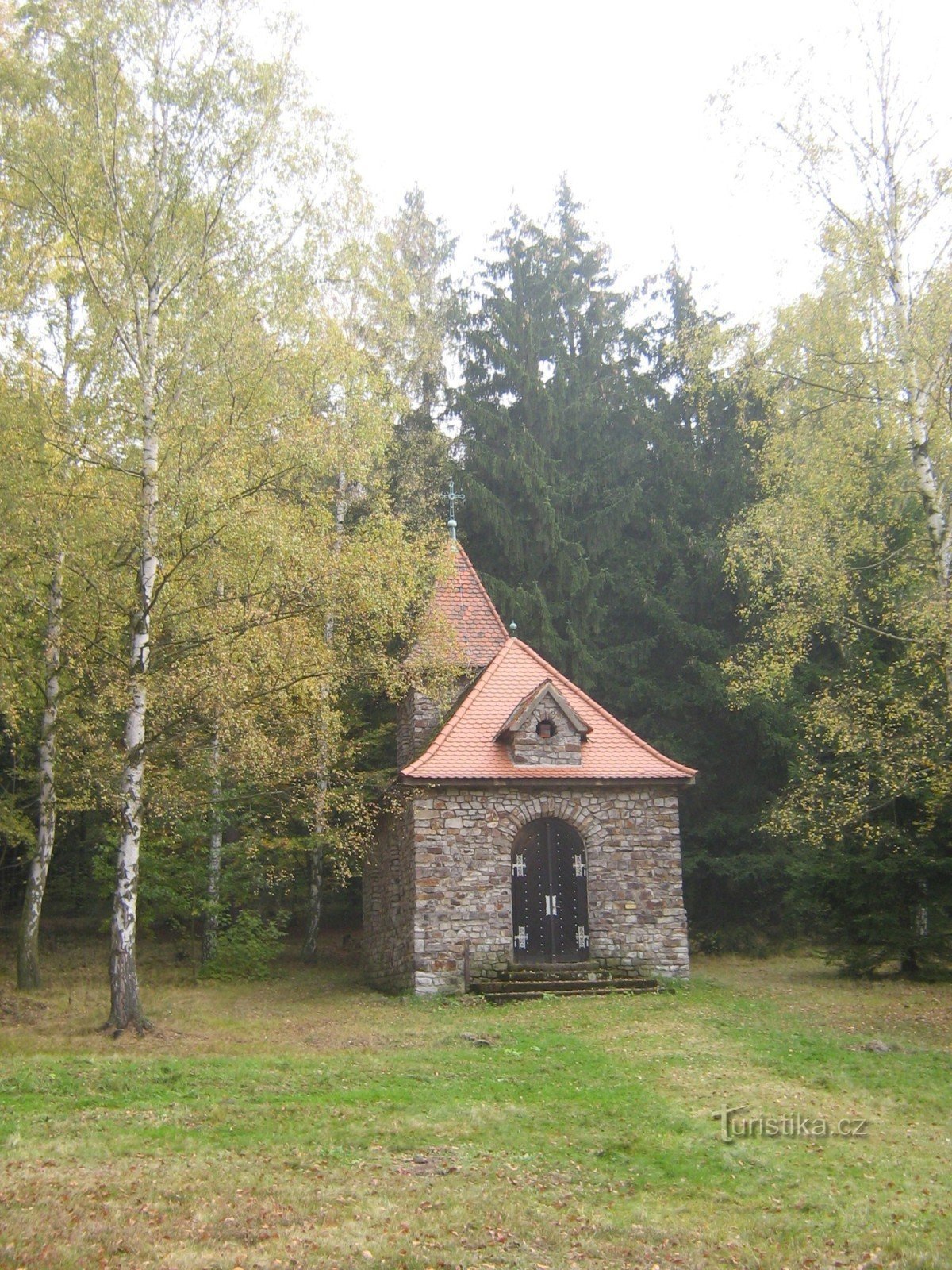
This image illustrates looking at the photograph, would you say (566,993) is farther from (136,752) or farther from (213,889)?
(136,752)

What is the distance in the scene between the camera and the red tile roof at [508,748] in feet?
51.7

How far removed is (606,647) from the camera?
86.3 ft

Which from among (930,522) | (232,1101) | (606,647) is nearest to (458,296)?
(606,647)

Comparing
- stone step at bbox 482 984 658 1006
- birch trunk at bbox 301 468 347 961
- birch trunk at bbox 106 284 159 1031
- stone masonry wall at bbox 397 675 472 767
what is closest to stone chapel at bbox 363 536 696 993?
stone step at bbox 482 984 658 1006

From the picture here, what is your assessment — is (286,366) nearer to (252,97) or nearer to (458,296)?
(252,97)

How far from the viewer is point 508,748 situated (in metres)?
16.3

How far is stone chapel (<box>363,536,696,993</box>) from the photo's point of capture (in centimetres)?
1523

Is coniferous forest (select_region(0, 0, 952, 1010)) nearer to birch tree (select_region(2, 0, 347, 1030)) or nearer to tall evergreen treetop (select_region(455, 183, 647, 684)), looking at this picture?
birch tree (select_region(2, 0, 347, 1030))

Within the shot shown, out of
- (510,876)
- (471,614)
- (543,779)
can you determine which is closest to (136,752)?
(510,876)

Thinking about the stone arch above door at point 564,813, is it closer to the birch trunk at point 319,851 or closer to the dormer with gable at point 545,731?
the dormer with gable at point 545,731

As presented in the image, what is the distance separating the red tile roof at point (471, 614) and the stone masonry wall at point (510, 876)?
140 inches

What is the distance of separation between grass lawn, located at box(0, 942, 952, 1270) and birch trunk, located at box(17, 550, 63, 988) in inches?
83.4

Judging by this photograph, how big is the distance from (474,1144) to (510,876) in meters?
7.94

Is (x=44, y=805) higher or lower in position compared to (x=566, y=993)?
higher
